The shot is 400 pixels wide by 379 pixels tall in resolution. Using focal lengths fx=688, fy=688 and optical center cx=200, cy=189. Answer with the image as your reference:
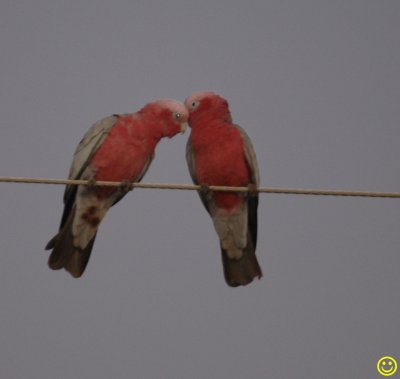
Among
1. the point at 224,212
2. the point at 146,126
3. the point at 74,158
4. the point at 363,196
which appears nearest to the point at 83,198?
the point at 74,158

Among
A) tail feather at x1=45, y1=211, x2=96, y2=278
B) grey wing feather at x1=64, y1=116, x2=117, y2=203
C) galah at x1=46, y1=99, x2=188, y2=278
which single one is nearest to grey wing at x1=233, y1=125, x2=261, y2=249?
galah at x1=46, y1=99, x2=188, y2=278

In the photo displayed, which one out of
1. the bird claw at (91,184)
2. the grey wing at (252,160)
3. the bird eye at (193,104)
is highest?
the bird eye at (193,104)

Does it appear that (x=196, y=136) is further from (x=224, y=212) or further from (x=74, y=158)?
(x=74, y=158)

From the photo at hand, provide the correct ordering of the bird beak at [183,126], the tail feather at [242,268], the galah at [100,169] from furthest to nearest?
the bird beak at [183,126] → the tail feather at [242,268] → the galah at [100,169]

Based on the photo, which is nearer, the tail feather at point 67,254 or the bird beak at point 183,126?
the tail feather at point 67,254

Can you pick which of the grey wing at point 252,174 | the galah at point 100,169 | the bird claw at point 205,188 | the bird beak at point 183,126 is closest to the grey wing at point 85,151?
the galah at point 100,169

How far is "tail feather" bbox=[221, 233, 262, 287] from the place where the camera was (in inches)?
205

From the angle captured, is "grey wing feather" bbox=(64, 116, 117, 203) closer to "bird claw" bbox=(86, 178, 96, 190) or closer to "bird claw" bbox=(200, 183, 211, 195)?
"bird claw" bbox=(86, 178, 96, 190)

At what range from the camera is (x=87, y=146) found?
514 centimetres

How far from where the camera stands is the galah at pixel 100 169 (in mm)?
5078

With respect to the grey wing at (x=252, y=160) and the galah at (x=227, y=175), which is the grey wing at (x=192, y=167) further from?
the grey wing at (x=252, y=160)

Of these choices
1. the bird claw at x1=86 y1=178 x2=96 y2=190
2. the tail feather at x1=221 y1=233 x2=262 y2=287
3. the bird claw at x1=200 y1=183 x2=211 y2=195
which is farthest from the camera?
the tail feather at x1=221 y1=233 x2=262 y2=287

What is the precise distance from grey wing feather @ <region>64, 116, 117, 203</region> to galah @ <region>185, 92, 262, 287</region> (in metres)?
0.66

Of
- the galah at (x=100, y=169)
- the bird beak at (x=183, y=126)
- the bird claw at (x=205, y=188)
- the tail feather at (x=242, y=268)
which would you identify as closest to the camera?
the bird claw at (x=205, y=188)
